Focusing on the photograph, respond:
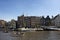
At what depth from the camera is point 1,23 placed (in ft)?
447

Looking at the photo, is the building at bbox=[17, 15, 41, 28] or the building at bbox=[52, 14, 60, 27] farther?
the building at bbox=[17, 15, 41, 28]

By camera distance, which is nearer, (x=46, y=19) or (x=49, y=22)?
(x=49, y=22)

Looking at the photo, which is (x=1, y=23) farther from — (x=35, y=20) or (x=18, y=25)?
(x=35, y=20)

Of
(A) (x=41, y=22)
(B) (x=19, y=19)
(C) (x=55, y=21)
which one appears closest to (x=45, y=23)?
(A) (x=41, y=22)

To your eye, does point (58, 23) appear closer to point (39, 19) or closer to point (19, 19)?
point (39, 19)

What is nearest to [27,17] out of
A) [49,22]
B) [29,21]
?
[29,21]

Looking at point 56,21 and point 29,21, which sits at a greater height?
point 29,21

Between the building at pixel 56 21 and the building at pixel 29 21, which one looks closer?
the building at pixel 56 21

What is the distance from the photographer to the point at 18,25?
127m

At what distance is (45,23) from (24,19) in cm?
1795

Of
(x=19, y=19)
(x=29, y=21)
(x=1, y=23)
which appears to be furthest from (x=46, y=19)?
(x=1, y=23)

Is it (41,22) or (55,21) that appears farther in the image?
(41,22)

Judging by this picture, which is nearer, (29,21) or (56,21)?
(56,21)

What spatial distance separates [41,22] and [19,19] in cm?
Result: 1861
